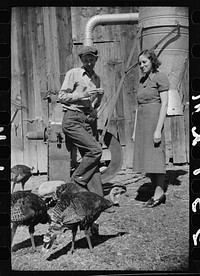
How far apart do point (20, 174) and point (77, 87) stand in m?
0.82

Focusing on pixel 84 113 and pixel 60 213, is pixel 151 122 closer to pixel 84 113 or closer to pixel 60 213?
pixel 84 113

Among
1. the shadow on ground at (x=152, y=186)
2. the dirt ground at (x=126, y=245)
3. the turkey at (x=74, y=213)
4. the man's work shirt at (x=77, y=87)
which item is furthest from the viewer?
the shadow on ground at (x=152, y=186)

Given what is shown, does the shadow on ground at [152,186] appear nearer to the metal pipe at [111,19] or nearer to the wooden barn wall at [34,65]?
the wooden barn wall at [34,65]

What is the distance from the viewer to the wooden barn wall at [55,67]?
3.77m

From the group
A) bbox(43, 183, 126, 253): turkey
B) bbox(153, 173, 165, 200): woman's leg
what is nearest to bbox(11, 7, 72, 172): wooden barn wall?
bbox(43, 183, 126, 253): turkey

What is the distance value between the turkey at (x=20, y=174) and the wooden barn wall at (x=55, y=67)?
0.08 metres

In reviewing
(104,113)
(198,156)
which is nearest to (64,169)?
(104,113)

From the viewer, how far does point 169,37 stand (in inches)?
148

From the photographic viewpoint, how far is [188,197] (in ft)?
12.5

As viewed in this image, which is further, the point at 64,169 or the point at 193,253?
the point at 64,169

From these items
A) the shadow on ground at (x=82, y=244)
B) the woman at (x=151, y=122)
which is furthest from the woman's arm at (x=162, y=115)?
the shadow on ground at (x=82, y=244)

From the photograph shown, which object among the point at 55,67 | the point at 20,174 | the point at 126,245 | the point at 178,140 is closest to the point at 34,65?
the point at 55,67
